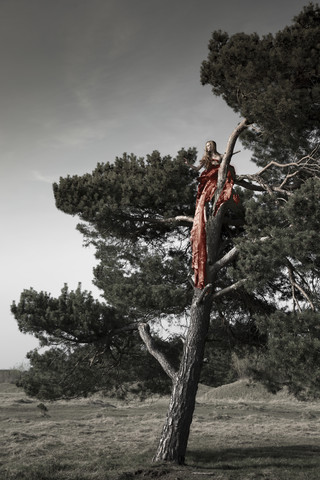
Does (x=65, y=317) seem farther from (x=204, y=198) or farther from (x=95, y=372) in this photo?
(x=204, y=198)

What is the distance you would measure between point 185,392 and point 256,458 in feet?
13.3

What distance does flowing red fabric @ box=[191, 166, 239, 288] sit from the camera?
9.36m

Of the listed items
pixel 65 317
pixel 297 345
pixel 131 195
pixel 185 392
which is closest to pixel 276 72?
pixel 131 195

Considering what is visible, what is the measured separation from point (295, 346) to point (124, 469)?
5091mm

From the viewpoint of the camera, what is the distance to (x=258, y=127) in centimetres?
976

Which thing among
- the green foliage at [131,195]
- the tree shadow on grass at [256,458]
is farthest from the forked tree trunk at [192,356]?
the tree shadow on grass at [256,458]

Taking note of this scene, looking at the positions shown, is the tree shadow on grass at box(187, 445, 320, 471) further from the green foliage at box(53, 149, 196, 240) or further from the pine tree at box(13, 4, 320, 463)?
the green foliage at box(53, 149, 196, 240)

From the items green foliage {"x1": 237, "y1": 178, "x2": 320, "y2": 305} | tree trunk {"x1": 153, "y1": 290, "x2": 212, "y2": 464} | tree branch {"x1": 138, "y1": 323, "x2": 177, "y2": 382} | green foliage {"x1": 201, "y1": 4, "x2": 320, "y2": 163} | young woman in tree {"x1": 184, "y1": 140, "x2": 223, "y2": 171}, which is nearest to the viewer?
green foliage {"x1": 237, "y1": 178, "x2": 320, "y2": 305}

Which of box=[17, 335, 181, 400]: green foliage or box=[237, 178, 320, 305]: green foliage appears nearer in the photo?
box=[237, 178, 320, 305]: green foliage

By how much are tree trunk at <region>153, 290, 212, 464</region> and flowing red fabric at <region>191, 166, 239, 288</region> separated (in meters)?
0.55

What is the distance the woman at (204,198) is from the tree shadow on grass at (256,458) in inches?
189

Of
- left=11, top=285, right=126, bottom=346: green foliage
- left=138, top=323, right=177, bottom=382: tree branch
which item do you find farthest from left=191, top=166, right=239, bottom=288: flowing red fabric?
left=11, top=285, right=126, bottom=346: green foliage

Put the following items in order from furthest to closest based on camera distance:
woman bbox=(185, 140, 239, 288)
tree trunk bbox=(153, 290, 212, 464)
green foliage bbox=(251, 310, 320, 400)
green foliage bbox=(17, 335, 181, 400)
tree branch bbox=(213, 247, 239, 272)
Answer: green foliage bbox=(17, 335, 181, 400) → woman bbox=(185, 140, 239, 288) → tree branch bbox=(213, 247, 239, 272) → tree trunk bbox=(153, 290, 212, 464) → green foliage bbox=(251, 310, 320, 400)

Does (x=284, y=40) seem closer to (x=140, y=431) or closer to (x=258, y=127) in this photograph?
(x=258, y=127)
